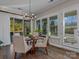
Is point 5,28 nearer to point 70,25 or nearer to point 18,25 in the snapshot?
point 18,25

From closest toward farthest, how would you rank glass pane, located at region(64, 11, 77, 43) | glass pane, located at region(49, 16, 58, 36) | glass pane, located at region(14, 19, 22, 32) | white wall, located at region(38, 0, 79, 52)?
white wall, located at region(38, 0, 79, 52), glass pane, located at region(64, 11, 77, 43), glass pane, located at region(49, 16, 58, 36), glass pane, located at region(14, 19, 22, 32)

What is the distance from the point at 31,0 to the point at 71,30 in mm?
2946

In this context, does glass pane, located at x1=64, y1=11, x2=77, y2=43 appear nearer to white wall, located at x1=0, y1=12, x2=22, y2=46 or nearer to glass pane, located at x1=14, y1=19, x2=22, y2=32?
white wall, located at x1=0, y1=12, x2=22, y2=46

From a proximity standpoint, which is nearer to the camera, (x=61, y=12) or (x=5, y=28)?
(x=61, y=12)

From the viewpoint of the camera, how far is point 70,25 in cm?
657

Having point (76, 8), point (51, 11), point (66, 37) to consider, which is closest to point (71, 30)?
point (66, 37)

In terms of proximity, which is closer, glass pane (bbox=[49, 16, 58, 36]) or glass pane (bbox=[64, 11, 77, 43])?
glass pane (bbox=[64, 11, 77, 43])

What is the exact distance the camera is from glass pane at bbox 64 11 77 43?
617 centimetres

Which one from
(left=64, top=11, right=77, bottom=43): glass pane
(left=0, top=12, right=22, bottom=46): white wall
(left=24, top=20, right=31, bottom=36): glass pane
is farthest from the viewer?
(left=24, top=20, right=31, bottom=36): glass pane

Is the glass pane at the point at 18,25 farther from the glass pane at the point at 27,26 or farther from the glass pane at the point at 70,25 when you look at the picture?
the glass pane at the point at 70,25

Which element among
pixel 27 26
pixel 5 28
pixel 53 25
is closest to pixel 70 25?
pixel 53 25

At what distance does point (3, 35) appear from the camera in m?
8.28

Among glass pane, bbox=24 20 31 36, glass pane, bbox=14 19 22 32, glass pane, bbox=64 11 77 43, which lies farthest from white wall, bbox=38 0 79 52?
glass pane, bbox=24 20 31 36

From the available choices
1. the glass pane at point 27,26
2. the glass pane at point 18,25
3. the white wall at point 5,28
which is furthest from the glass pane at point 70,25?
the glass pane at point 27,26
